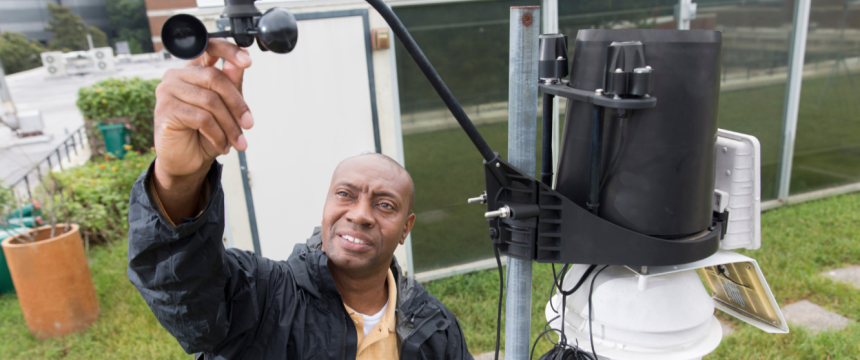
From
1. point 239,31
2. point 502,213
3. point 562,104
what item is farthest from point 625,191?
point 562,104

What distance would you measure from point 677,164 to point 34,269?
4.99 metres

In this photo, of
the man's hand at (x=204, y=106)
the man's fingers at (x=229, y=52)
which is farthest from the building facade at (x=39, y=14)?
the man's fingers at (x=229, y=52)

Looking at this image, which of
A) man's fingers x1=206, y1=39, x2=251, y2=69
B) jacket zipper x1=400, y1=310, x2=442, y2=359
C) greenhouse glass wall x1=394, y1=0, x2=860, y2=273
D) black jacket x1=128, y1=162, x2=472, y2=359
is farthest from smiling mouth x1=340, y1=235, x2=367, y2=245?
greenhouse glass wall x1=394, y1=0, x2=860, y2=273

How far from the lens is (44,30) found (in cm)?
4116

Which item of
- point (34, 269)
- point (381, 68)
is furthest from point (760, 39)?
point (34, 269)

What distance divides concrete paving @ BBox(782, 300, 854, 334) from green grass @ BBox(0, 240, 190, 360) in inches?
185

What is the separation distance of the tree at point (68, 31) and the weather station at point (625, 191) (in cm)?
4695

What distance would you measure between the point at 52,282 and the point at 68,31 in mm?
44927

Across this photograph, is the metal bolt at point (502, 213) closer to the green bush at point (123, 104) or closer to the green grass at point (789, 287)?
the green grass at point (789, 287)

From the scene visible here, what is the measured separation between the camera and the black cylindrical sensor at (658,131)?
3.53ft

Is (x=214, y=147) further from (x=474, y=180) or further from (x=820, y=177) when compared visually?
(x=820, y=177)

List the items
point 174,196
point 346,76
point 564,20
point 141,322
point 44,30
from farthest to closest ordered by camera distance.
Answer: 1. point 44,30
2. point 564,20
3. point 141,322
4. point 346,76
5. point 174,196

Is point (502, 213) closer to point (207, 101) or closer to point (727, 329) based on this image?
point (207, 101)

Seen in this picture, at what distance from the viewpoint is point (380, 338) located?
1920 millimetres
